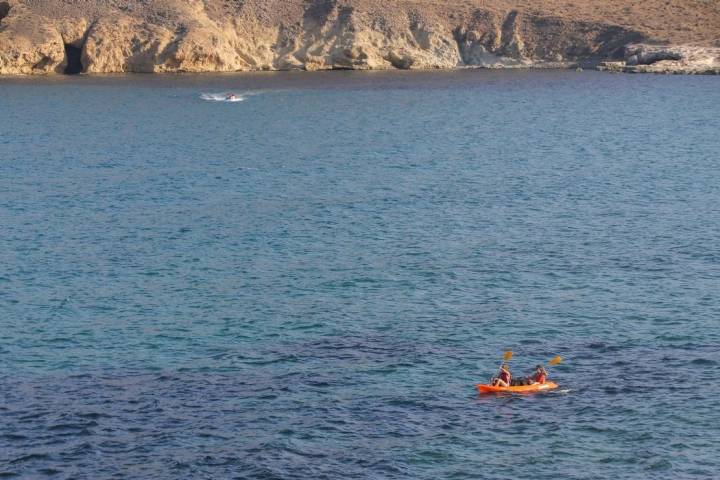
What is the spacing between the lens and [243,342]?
1876 inches

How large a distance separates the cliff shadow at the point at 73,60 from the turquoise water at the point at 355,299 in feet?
138

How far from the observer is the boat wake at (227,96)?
12055 centimetres

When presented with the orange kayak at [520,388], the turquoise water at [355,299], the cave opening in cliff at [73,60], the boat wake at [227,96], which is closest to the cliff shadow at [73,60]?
the cave opening in cliff at [73,60]

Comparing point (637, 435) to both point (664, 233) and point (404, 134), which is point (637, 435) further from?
point (404, 134)

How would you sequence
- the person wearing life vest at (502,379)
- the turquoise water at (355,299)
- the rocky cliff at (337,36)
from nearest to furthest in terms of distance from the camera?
the turquoise water at (355,299) → the person wearing life vest at (502,379) → the rocky cliff at (337,36)

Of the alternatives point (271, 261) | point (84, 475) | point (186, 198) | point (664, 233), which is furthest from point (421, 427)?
point (186, 198)

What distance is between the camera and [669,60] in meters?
142

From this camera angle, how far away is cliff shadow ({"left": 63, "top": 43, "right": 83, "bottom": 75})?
475 feet

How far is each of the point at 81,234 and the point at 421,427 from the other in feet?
109

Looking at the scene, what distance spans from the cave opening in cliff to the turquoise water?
138 feet

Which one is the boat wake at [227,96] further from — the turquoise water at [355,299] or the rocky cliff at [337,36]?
the rocky cliff at [337,36]

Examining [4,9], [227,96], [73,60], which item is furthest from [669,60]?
[4,9]

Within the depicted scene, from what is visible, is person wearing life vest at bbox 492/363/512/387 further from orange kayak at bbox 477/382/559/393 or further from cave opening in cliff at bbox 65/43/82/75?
cave opening in cliff at bbox 65/43/82/75

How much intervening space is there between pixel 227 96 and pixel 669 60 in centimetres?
5645
